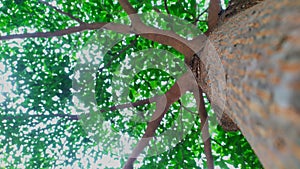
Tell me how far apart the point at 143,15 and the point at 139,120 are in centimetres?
153

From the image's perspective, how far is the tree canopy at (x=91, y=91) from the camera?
409 centimetres

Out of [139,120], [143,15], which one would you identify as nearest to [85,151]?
[139,120]

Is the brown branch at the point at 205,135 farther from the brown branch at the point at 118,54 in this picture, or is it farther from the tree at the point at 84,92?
the brown branch at the point at 118,54

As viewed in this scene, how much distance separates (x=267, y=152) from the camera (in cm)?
78

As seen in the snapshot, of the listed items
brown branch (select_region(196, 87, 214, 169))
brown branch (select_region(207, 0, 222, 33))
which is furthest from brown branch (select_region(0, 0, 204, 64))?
brown branch (select_region(196, 87, 214, 169))

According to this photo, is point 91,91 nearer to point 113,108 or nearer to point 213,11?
point 113,108

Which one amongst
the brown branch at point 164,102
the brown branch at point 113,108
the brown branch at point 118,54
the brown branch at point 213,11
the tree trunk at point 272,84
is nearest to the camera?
the tree trunk at point 272,84

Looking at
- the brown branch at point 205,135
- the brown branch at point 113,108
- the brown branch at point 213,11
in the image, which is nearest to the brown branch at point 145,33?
the brown branch at point 213,11

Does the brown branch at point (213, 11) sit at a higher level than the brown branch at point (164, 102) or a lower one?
higher

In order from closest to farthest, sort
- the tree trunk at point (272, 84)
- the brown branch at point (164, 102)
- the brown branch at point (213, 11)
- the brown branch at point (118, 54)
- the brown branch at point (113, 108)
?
1. the tree trunk at point (272, 84)
2. the brown branch at point (213, 11)
3. the brown branch at point (164, 102)
4. the brown branch at point (113, 108)
5. the brown branch at point (118, 54)

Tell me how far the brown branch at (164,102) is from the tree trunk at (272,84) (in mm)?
2005

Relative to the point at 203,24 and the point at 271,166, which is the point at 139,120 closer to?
the point at 203,24

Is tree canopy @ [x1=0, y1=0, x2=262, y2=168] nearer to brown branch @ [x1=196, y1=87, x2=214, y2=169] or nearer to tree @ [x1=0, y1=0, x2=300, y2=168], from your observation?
tree @ [x1=0, y1=0, x2=300, y2=168]

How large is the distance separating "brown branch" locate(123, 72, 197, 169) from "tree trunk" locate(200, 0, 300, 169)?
2.01 m
